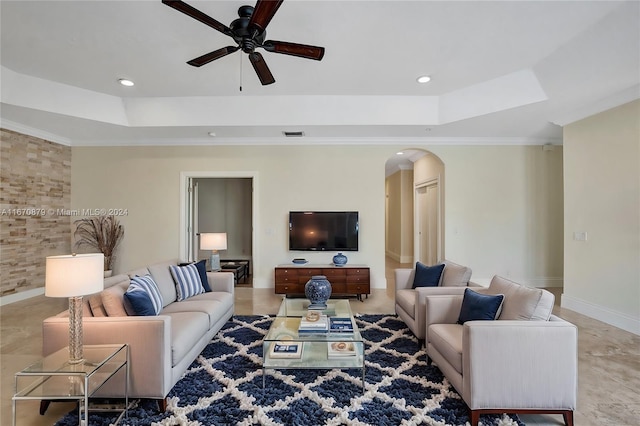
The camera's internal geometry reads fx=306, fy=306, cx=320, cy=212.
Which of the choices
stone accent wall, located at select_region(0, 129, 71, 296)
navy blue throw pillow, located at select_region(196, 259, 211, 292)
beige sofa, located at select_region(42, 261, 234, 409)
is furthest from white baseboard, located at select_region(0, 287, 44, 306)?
beige sofa, located at select_region(42, 261, 234, 409)

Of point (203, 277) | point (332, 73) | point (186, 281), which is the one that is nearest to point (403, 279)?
point (203, 277)

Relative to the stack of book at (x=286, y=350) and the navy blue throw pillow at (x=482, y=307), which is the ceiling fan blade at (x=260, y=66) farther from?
the navy blue throw pillow at (x=482, y=307)

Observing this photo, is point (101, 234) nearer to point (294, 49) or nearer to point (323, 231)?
point (323, 231)

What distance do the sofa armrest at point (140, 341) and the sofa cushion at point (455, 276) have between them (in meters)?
2.72

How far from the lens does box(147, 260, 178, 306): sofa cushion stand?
3.08 meters

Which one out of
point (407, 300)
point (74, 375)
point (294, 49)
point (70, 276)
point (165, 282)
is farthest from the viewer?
point (407, 300)

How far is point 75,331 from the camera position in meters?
1.92

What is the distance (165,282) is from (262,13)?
104 inches

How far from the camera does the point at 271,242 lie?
5512 millimetres

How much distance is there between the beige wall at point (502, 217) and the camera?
5.55 m

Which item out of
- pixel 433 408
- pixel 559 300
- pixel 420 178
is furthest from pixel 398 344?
pixel 420 178

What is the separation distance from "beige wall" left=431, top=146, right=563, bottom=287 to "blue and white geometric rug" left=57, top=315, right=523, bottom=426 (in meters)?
3.31

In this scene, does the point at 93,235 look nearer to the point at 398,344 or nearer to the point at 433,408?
the point at 398,344

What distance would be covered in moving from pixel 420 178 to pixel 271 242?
3836 mm
